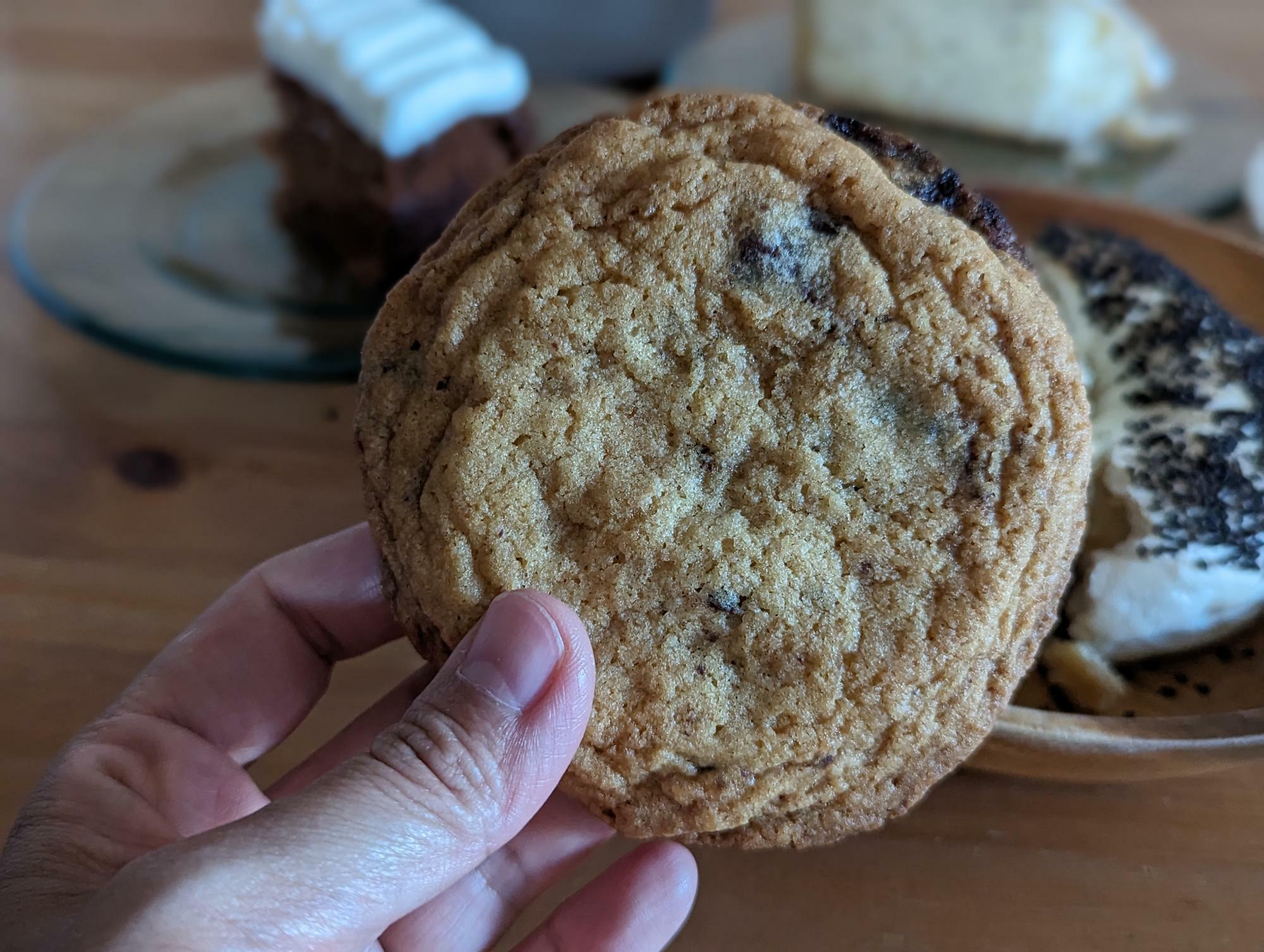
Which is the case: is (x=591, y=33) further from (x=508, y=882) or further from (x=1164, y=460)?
(x=508, y=882)

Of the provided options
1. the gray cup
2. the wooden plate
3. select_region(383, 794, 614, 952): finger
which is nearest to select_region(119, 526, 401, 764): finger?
select_region(383, 794, 614, 952): finger

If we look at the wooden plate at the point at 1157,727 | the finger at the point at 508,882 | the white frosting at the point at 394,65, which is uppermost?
the white frosting at the point at 394,65

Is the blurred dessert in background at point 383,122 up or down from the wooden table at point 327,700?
up

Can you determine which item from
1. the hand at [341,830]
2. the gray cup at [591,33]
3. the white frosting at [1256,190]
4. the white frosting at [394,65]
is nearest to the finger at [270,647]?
the hand at [341,830]

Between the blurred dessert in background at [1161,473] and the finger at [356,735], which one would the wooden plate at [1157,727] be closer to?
the blurred dessert in background at [1161,473]

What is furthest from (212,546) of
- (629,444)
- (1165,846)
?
(1165,846)
